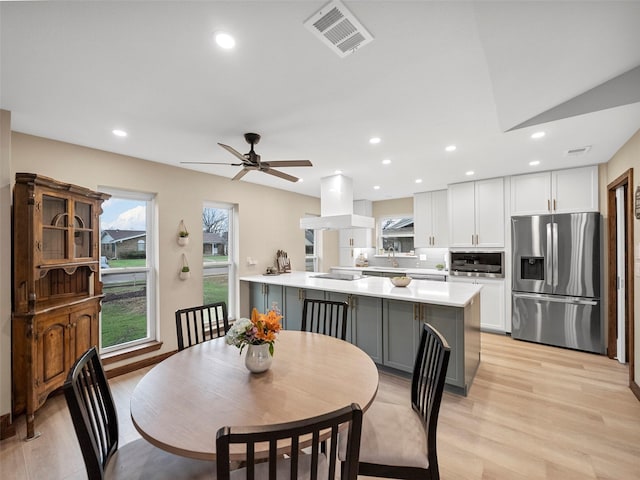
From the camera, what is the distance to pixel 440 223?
210 inches

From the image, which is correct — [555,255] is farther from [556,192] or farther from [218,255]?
[218,255]

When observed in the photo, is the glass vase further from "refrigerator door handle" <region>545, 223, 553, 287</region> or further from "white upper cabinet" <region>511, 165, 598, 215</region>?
"white upper cabinet" <region>511, 165, 598, 215</region>

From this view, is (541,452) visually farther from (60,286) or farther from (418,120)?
(60,286)

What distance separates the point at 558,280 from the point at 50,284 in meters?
5.63

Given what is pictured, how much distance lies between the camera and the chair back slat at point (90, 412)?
1015mm

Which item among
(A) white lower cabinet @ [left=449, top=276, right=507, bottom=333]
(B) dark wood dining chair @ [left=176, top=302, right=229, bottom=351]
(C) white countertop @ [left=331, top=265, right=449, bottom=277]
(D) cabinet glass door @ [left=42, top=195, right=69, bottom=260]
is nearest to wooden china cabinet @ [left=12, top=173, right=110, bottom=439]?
(D) cabinet glass door @ [left=42, top=195, right=69, bottom=260]

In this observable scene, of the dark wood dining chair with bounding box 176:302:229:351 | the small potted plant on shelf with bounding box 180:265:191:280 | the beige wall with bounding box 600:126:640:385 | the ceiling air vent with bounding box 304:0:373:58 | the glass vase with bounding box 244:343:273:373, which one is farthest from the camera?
the small potted plant on shelf with bounding box 180:265:191:280

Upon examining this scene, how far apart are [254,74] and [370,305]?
2437 millimetres

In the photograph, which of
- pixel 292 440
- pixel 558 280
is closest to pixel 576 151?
pixel 558 280

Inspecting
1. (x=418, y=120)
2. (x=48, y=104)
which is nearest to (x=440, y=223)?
(x=418, y=120)

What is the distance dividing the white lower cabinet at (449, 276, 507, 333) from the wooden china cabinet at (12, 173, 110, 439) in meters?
4.86

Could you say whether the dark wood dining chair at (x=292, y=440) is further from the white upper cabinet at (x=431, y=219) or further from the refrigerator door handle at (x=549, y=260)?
the white upper cabinet at (x=431, y=219)

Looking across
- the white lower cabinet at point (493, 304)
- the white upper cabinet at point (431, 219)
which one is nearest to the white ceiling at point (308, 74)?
the white lower cabinet at point (493, 304)

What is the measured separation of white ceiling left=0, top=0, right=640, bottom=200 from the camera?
51.3 inches
